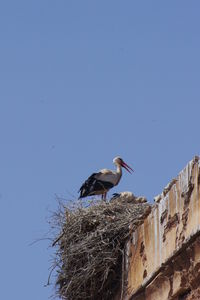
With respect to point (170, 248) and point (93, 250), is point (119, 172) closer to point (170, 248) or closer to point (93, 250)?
point (93, 250)

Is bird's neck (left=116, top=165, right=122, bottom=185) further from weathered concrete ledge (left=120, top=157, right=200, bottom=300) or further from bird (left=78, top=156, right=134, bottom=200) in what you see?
weathered concrete ledge (left=120, top=157, right=200, bottom=300)

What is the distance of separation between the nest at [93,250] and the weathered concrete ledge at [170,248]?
0.31 meters

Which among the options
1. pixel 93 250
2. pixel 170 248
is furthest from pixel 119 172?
pixel 170 248

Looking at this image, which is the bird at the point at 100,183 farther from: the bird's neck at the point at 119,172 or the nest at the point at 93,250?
the nest at the point at 93,250

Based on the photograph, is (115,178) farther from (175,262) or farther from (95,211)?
(175,262)

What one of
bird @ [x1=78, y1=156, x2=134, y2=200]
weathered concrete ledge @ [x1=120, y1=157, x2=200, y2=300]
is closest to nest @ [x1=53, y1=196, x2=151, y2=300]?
weathered concrete ledge @ [x1=120, y1=157, x2=200, y2=300]

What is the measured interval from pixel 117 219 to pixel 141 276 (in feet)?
4.00

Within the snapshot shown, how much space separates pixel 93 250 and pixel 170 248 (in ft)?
5.29

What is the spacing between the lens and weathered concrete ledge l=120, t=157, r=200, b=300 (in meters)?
7.42

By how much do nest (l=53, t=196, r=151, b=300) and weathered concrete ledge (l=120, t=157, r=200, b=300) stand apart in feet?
1.01

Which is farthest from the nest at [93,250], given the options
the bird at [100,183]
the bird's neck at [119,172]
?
the bird's neck at [119,172]

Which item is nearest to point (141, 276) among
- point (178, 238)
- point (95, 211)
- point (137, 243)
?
point (137, 243)

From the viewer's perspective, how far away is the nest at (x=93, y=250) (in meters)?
9.25

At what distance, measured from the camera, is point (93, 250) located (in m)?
9.34
